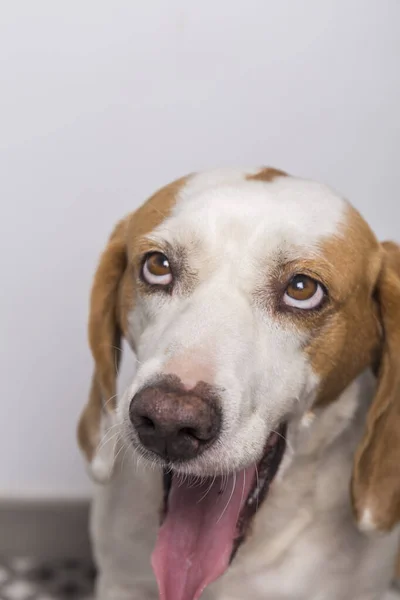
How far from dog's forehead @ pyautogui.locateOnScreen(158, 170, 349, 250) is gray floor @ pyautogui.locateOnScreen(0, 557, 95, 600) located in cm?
102

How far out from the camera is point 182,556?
1197 mm

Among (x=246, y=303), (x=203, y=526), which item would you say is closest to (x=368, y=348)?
(x=246, y=303)

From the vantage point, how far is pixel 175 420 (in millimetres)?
961

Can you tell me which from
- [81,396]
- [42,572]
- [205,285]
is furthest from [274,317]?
[42,572]

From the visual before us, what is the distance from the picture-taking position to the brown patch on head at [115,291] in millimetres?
1266

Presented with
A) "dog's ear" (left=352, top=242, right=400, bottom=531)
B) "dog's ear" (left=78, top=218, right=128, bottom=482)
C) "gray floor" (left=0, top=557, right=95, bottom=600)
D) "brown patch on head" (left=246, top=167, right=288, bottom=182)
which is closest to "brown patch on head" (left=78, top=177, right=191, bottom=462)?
"dog's ear" (left=78, top=218, right=128, bottom=482)

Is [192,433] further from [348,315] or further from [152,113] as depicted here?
[152,113]

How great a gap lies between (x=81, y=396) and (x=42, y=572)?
412 millimetres

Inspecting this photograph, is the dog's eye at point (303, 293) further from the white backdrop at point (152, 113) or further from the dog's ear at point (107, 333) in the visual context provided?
the white backdrop at point (152, 113)

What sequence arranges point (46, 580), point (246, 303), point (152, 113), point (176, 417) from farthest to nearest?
point (46, 580) < point (152, 113) < point (246, 303) < point (176, 417)

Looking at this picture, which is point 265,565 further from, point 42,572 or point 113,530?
point 42,572

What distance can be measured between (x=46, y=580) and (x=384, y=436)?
0.98m

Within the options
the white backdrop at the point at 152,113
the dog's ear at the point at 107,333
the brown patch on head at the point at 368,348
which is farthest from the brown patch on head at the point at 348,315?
the white backdrop at the point at 152,113

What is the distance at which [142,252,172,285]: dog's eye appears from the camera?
1.19 metres
